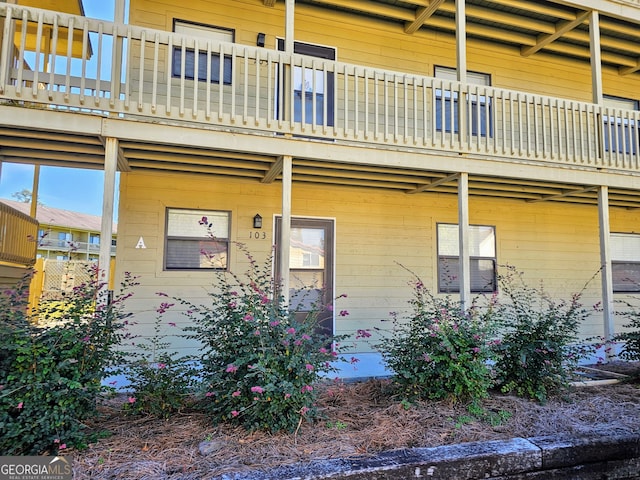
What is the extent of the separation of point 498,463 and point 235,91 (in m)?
4.80

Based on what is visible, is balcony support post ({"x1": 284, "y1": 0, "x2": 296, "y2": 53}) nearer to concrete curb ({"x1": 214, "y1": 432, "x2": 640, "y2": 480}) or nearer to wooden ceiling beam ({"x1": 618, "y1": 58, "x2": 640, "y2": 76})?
concrete curb ({"x1": 214, "y1": 432, "x2": 640, "y2": 480})

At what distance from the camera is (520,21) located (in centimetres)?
660

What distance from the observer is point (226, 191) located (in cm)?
614

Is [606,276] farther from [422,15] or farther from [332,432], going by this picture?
[332,432]

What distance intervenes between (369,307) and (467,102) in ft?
11.1

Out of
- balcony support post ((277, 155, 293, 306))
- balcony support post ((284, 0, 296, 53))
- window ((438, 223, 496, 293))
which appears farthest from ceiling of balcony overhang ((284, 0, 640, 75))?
window ((438, 223, 496, 293))

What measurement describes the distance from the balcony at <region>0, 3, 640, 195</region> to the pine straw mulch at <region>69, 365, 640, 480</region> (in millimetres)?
3039

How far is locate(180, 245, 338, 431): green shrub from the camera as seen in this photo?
3068mm

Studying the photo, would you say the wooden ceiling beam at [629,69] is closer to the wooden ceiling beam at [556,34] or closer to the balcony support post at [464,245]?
the wooden ceiling beam at [556,34]

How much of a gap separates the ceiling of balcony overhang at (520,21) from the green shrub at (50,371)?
17.3 feet

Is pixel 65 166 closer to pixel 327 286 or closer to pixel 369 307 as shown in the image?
pixel 327 286

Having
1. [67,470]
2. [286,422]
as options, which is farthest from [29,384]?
[286,422]

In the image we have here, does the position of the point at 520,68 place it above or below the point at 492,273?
A: above

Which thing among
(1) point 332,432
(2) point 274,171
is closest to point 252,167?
(2) point 274,171
